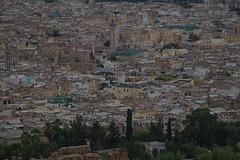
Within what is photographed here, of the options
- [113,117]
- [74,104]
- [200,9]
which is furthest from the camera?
[200,9]

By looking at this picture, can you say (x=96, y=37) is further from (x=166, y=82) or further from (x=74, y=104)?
(x=74, y=104)

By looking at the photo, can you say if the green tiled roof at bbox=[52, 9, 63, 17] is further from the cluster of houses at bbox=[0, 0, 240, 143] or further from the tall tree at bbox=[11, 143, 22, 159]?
the tall tree at bbox=[11, 143, 22, 159]

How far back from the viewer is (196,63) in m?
61.4

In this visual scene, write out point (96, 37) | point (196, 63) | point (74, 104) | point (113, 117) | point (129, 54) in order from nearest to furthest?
point (113, 117) → point (74, 104) → point (196, 63) → point (129, 54) → point (96, 37)

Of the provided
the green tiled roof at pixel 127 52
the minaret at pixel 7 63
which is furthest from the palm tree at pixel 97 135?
the green tiled roof at pixel 127 52

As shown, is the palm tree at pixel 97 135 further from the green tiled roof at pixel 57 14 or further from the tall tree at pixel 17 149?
the green tiled roof at pixel 57 14

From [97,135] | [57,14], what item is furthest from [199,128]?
[57,14]

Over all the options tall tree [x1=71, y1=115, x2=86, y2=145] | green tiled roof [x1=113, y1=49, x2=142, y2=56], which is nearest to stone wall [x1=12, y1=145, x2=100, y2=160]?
tall tree [x1=71, y1=115, x2=86, y2=145]

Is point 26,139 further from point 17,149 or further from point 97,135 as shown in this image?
point 97,135

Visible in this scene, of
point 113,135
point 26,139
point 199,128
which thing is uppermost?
point 26,139

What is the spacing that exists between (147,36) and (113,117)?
53.6 meters

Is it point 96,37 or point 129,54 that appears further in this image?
point 96,37

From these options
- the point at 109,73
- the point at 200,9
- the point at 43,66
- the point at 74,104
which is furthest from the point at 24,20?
the point at 74,104

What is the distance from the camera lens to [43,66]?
6294 centimetres
